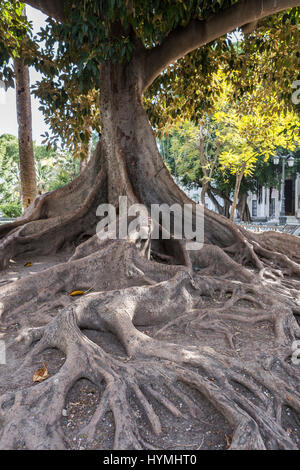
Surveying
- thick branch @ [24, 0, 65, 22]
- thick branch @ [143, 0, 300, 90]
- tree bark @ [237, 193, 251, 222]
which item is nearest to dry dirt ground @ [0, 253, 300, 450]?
thick branch @ [143, 0, 300, 90]

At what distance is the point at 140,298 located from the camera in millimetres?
3133

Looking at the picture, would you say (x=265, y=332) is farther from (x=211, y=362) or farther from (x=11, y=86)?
(x=11, y=86)

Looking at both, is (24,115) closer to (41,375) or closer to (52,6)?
(52,6)

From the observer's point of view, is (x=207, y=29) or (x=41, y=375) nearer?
(x=41, y=375)

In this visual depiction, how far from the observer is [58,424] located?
1804 millimetres

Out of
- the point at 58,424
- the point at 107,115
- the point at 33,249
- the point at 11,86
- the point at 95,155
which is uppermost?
the point at 11,86

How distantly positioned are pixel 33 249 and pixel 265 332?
365 cm

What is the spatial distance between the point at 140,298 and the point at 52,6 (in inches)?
178

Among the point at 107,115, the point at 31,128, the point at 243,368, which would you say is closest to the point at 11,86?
the point at 107,115

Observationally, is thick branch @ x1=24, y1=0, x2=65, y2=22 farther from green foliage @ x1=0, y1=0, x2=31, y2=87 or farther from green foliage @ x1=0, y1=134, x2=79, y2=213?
green foliage @ x1=0, y1=134, x2=79, y2=213

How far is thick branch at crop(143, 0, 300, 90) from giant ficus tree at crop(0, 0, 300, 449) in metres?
0.02

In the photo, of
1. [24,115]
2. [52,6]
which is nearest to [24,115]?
[24,115]

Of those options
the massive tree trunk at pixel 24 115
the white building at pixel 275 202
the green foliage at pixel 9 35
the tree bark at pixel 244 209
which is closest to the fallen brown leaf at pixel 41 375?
the green foliage at pixel 9 35

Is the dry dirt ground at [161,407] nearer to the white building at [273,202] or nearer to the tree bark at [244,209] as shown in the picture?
the tree bark at [244,209]
